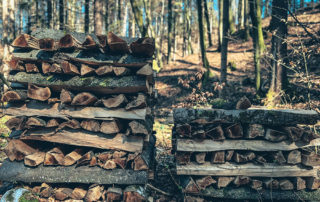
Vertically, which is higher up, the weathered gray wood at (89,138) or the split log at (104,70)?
the split log at (104,70)

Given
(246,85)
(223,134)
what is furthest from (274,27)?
(223,134)

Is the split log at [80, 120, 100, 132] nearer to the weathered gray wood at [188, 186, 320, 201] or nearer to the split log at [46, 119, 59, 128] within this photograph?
the split log at [46, 119, 59, 128]

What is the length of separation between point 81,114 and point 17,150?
128 centimetres

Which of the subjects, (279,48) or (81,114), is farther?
(279,48)

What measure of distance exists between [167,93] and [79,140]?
397 inches

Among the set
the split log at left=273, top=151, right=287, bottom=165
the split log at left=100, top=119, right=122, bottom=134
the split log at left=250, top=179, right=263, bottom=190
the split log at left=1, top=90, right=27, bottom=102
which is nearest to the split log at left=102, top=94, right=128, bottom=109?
the split log at left=100, top=119, right=122, bottom=134

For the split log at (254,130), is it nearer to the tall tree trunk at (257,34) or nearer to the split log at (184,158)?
the split log at (184,158)

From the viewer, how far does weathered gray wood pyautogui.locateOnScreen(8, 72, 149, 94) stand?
344 cm

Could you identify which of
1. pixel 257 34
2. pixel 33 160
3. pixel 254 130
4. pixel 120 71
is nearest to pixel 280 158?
pixel 254 130

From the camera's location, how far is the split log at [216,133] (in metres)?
3.51

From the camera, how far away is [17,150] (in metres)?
3.67

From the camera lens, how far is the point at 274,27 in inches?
333

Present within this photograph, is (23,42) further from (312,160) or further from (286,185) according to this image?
(312,160)

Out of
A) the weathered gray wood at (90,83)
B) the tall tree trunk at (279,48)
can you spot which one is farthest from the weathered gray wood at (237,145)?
Answer: the tall tree trunk at (279,48)
